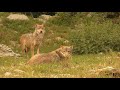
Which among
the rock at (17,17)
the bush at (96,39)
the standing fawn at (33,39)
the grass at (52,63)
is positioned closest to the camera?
the grass at (52,63)

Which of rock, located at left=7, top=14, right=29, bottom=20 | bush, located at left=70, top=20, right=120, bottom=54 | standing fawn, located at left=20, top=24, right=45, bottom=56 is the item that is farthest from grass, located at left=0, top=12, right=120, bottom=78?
standing fawn, located at left=20, top=24, right=45, bottom=56

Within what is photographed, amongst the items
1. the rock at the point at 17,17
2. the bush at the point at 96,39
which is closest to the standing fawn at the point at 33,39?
the bush at the point at 96,39

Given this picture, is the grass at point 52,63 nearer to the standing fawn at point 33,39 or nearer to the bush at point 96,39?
the bush at point 96,39

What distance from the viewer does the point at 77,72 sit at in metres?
9.88

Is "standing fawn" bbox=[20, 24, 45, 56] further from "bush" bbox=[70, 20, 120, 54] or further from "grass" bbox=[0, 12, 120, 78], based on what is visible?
"bush" bbox=[70, 20, 120, 54]

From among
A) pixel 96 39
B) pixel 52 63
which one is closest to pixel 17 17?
pixel 96 39

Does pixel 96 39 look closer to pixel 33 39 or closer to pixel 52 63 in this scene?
pixel 33 39

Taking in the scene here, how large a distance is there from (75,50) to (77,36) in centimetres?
82

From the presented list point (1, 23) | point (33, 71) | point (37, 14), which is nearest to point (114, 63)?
point (33, 71)

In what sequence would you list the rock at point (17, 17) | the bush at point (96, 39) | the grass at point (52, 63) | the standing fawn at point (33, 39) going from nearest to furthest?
1. the grass at point (52, 63)
2. the standing fawn at point (33, 39)
3. the bush at point (96, 39)
4. the rock at point (17, 17)

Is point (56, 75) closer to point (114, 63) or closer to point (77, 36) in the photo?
point (114, 63)

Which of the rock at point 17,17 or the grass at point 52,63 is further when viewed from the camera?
the rock at point 17,17
